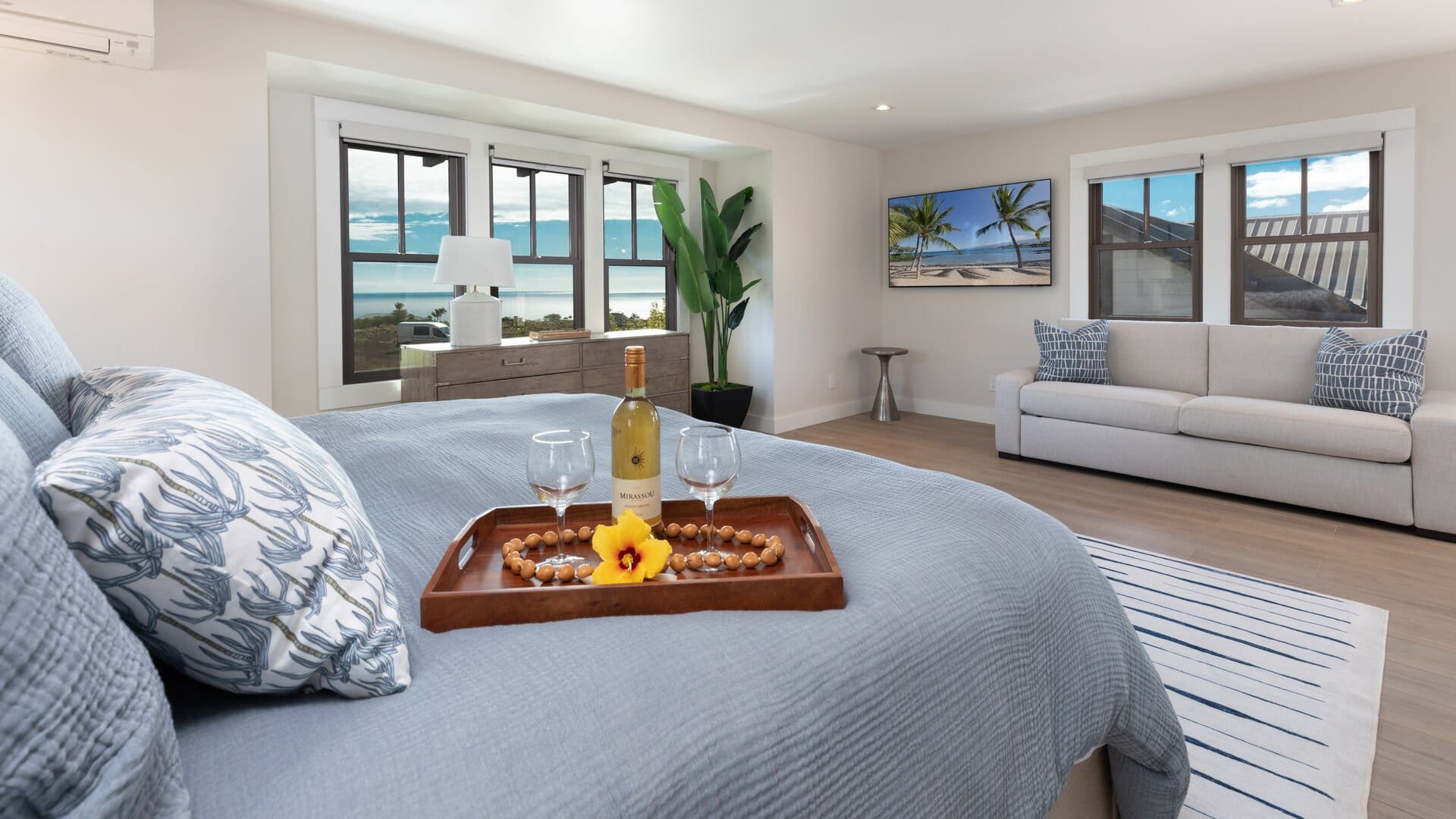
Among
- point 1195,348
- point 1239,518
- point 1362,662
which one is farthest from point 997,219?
point 1362,662

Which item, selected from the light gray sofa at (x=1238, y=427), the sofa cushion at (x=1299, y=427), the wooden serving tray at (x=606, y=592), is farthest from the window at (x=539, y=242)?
the wooden serving tray at (x=606, y=592)

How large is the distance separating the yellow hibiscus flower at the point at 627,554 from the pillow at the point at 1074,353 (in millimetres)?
4478

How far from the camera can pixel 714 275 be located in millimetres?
5766

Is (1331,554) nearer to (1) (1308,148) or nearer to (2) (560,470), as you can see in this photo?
(1) (1308,148)

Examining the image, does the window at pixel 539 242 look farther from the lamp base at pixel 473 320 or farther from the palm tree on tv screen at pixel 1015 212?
the palm tree on tv screen at pixel 1015 212

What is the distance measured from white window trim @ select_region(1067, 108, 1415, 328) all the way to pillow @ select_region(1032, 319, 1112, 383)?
93cm

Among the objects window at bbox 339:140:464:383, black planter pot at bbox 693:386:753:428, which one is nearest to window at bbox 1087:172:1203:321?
black planter pot at bbox 693:386:753:428

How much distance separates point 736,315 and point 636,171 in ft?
4.45

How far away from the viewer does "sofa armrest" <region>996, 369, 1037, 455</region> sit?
4832mm

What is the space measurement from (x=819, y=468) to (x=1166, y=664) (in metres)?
1.43

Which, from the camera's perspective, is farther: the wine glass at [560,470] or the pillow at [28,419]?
the wine glass at [560,470]

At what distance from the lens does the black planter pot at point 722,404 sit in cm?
561

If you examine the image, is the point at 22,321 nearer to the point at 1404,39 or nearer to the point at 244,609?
the point at 244,609

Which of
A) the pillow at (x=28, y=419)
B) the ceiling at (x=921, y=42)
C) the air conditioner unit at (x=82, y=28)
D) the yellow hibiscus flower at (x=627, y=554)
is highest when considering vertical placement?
the ceiling at (x=921, y=42)
